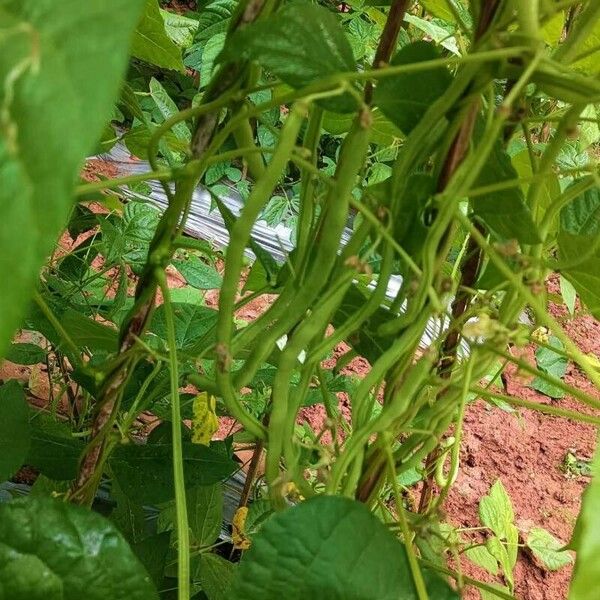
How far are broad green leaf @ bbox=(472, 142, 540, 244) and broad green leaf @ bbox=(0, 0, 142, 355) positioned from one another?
0.27 metres

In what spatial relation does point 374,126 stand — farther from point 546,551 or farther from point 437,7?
A: point 546,551

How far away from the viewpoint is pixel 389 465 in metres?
0.40

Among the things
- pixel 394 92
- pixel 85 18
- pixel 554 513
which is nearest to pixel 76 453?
pixel 394 92

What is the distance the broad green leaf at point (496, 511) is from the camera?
0.99m

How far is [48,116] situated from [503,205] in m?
0.29

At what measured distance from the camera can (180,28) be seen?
149cm

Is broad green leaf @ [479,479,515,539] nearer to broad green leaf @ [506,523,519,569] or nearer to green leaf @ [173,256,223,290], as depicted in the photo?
broad green leaf @ [506,523,519,569]

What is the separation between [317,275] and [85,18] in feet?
0.78

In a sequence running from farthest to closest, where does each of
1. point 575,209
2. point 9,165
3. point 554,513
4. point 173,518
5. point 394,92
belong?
point 554,513 < point 173,518 < point 575,209 < point 394,92 < point 9,165

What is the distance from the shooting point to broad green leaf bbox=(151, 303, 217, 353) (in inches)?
28.8

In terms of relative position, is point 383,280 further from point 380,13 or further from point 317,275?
point 380,13

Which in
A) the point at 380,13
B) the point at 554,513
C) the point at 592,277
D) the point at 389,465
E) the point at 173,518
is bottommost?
the point at 554,513

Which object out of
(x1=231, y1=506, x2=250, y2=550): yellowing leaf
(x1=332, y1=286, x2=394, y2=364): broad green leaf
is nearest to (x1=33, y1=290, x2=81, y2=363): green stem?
(x1=332, y1=286, x2=394, y2=364): broad green leaf

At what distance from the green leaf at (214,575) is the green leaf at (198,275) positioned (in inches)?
14.6
